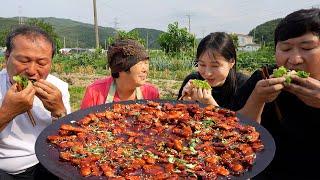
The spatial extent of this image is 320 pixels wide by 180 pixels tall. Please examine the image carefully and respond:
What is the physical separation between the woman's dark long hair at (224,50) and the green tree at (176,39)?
33470mm

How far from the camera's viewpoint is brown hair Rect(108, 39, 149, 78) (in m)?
4.07

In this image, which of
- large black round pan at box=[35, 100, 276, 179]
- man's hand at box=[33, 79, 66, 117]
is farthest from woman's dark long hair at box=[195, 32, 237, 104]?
man's hand at box=[33, 79, 66, 117]

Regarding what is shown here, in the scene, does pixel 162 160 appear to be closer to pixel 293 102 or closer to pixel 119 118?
pixel 119 118

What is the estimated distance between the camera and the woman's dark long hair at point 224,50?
13.0ft

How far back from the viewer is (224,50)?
13.1 feet

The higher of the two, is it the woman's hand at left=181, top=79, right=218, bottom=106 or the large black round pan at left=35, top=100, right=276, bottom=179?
the woman's hand at left=181, top=79, right=218, bottom=106

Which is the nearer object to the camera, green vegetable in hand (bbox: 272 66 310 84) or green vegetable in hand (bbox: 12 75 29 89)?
green vegetable in hand (bbox: 272 66 310 84)

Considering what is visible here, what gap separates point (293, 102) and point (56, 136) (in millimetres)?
1942

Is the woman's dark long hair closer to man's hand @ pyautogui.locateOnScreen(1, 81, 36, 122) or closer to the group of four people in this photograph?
the group of four people

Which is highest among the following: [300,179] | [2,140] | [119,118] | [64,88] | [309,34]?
[309,34]

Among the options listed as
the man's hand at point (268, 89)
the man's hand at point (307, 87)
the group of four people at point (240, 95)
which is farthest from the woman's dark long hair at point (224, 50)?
the man's hand at point (307, 87)

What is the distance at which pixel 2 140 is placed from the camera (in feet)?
11.0

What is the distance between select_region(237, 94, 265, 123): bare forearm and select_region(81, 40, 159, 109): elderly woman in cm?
141

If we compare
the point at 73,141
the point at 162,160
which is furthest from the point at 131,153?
the point at 73,141
